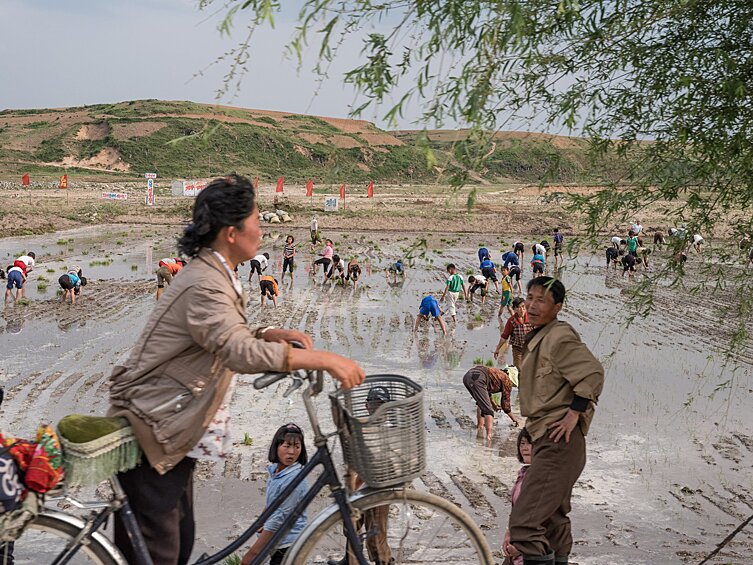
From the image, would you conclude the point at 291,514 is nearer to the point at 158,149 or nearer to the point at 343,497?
the point at 343,497

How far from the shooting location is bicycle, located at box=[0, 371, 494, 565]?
3.12 m

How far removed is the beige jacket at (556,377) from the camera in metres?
4.64

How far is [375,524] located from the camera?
3.54 m

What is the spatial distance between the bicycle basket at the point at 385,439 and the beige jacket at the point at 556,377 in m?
1.59

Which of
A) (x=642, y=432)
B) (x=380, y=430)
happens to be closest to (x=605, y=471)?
(x=642, y=432)

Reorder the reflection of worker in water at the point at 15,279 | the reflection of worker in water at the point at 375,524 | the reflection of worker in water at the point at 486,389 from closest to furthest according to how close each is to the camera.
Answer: the reflection of worker in water at the point at 375,524
the reflection of worker in water at the point at 486,389
the reflection of worker in water at the point at 15,279

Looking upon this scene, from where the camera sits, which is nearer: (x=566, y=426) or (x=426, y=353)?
(x=566, y=426)

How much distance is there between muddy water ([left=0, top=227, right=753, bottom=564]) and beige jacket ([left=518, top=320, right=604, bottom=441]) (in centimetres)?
51

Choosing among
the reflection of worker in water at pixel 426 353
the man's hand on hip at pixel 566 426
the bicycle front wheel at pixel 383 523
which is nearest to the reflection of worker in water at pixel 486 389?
the reflection of worker in water at pixel 426 353

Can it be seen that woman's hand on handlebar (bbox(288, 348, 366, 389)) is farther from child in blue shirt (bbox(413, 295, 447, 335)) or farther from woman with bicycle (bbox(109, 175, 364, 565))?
child in blue shirt (bbox(413, 295, 447, 335))

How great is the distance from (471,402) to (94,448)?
30.8ft

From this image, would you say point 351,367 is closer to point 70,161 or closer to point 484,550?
point 484,550

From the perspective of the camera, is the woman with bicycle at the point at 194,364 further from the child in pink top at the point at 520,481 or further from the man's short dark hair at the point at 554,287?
the child in pink top at the point at 520,481

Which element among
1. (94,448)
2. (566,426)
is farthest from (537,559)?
(94,448)
